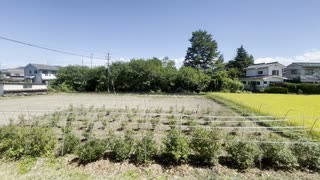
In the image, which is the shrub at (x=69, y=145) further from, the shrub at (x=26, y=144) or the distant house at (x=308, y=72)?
the distant house at (x=308, y=72)

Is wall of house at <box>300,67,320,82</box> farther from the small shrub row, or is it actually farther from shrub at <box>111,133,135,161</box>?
shrub at <box>111,133,135,161</box>

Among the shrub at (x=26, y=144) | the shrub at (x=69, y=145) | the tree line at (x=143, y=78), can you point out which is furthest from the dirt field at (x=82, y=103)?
the tree line at (x=143, y=78)

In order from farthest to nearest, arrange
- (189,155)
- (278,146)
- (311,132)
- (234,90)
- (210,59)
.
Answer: (210,59), (234,90), (311,132), (189,155), (278,146)

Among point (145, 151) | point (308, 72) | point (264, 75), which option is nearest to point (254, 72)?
point (264, 75)

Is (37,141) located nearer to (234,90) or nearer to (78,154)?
(78,154)

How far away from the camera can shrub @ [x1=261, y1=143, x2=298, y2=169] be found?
436 cm

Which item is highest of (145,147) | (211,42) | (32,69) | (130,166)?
(211,42)

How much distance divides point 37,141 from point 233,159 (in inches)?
175

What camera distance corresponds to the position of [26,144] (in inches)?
194

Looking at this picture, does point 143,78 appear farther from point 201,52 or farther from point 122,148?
point 122,148

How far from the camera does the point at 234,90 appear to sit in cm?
3003

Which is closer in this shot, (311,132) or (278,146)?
(278,146)

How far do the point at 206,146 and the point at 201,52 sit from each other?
123 ft

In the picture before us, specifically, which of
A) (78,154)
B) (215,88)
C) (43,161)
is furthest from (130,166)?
(215,88)
